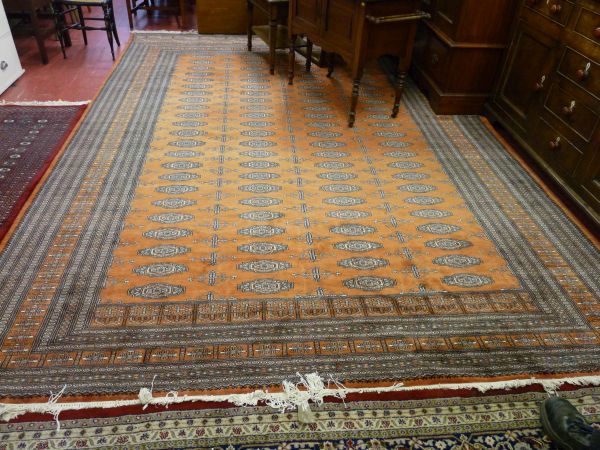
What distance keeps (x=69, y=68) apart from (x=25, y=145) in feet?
5.10

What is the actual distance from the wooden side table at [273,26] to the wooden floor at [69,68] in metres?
1.39

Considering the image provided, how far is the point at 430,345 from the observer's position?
173 centimetres

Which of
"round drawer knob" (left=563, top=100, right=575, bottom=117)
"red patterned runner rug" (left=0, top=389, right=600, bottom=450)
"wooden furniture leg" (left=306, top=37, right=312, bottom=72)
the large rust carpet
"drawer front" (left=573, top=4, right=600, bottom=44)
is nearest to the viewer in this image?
"red patterned runner rug" (left=0, top=389, right=600, bottom=450)

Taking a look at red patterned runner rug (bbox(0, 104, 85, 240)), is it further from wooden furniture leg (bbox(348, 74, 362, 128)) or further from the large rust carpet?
wooden furniture leg (bbox(348, 74, 362, 128))

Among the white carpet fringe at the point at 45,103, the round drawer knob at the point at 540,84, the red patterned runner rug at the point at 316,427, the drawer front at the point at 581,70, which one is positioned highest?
the drawer front at the point at 581,70

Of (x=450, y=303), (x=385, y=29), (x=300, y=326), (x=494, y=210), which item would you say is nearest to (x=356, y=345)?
(x=300, y=326)

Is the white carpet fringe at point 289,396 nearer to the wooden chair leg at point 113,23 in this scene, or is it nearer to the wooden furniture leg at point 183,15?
the wooden chair leg at point 113,23

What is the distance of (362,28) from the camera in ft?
9.46

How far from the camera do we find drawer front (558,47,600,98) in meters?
2.37

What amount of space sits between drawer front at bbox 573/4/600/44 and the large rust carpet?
2.78ft

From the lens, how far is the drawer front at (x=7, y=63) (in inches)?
140

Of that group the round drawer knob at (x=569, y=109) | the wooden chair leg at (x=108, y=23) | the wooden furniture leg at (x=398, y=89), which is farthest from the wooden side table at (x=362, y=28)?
the wooden chair leg at (x=108, y=23)

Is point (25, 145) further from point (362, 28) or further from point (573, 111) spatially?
point (573, 111)

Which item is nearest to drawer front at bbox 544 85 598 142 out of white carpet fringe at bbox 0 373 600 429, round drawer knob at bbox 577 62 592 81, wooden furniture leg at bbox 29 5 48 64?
round drawer knob at bbox 577 62 592 81
